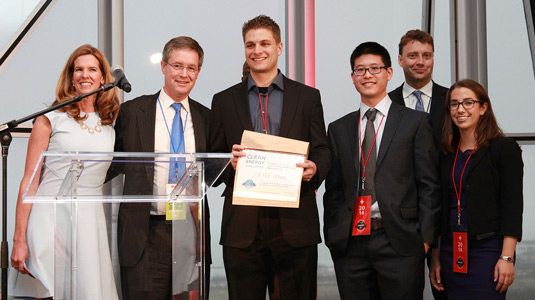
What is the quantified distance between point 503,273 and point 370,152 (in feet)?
2.89

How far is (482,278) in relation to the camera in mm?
3025

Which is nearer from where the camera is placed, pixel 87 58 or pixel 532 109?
pixel 87 58

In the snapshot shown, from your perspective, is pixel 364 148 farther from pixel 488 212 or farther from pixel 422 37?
pixel 422 37

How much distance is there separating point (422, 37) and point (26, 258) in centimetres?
279

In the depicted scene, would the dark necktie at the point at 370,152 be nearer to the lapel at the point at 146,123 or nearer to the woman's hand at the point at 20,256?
the lapel at the point at 146,123

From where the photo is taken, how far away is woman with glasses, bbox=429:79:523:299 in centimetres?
301

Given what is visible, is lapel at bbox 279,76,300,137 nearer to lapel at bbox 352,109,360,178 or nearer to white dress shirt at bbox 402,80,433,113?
lapel at bbox 352,109,360,178

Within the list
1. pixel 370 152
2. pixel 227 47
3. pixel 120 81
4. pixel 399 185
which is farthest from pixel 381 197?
pixel 227 47

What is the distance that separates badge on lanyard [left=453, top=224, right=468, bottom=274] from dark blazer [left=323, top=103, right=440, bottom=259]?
0.39 ft

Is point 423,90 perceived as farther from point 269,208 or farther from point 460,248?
point 269,208

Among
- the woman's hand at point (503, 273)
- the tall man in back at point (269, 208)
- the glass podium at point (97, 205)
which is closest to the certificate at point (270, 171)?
the tall man in back at point (269, 208)

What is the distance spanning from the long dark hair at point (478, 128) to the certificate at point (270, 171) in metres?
0.91

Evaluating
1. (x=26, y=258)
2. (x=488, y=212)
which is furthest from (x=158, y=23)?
(x=488, y=212)

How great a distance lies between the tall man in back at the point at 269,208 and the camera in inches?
120
